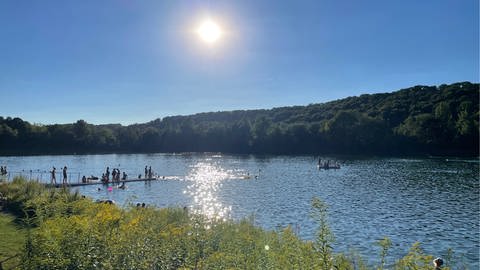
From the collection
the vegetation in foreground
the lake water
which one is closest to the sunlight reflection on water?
the lake water

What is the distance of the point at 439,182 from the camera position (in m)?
54.3

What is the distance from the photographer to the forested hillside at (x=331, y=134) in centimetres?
12312

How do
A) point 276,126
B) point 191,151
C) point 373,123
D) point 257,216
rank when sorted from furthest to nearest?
1. point 191,151
2. point 276,126
3. point 373,123
4. point 257,216

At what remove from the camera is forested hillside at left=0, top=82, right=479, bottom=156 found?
123125mm

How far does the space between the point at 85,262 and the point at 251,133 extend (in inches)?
5785

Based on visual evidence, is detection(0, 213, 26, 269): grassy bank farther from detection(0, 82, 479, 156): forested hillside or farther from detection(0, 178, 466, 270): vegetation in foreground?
detection(0, 82, 479, 156): forested hillside

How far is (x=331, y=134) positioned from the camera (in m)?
140

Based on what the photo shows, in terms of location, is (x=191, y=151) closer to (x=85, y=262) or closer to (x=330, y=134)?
(x=330, y=134)

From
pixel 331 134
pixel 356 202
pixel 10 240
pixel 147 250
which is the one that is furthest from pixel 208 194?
pixel 331 134

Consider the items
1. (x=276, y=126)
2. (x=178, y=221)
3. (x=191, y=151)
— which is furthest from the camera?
(x=191, y=151)

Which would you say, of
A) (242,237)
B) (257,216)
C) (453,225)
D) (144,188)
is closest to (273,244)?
(242,237)

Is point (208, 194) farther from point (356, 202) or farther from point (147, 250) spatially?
point (147, 250)

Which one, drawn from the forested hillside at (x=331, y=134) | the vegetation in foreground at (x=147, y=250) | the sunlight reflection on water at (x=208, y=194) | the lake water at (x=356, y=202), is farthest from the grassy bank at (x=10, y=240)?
the forested hillside at (x=331, y=134)

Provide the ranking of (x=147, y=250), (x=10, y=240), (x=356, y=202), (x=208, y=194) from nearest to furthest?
(x=147, y=250) < (x=10, y=240) < (x=356, y=202) < (x=208, y=194)
